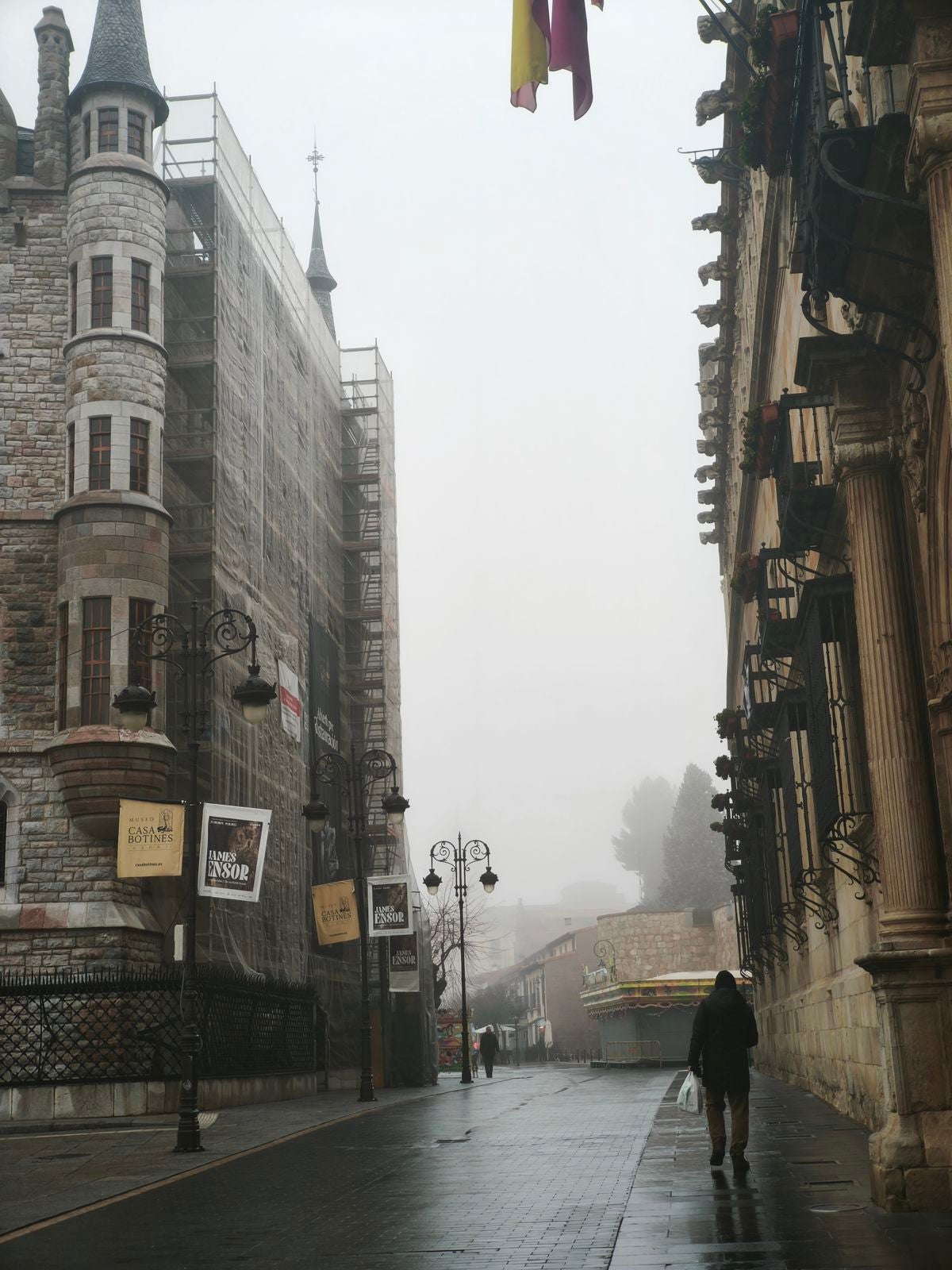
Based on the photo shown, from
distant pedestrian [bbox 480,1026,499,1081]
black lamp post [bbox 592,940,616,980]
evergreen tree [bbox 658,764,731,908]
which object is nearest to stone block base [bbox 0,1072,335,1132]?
distant pedestrian [bbox 480,1026,499,1081]

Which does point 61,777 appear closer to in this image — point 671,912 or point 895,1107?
point 895,1107

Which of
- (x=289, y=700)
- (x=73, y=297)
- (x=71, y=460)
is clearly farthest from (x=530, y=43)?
(x=289, y=700)

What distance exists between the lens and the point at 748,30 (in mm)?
14984

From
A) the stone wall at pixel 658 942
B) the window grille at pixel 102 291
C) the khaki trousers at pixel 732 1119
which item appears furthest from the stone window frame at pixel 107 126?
the stone wall at pixel 658 942

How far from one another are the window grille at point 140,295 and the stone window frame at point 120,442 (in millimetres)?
2002

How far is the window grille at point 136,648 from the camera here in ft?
104

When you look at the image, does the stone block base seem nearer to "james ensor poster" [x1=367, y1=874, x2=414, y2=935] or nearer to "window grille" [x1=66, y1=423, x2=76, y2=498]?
"james ensor poster" [x1=367, y1=874, x2=414, y2=935]

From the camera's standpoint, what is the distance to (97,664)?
31781 mm

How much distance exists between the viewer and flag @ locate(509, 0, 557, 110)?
41.8 ft

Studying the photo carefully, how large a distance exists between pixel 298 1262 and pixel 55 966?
2265 centimetres

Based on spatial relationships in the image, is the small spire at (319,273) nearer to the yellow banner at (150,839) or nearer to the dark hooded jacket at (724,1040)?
the yellow banner at (150,839)

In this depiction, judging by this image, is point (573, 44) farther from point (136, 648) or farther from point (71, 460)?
point (71, 460)

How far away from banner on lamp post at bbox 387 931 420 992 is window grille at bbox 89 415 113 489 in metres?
15.0

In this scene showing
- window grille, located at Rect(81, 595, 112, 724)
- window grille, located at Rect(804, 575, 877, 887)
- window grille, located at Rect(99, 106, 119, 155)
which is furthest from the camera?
window grille, located at Rect(99, 106, 119, 155)
